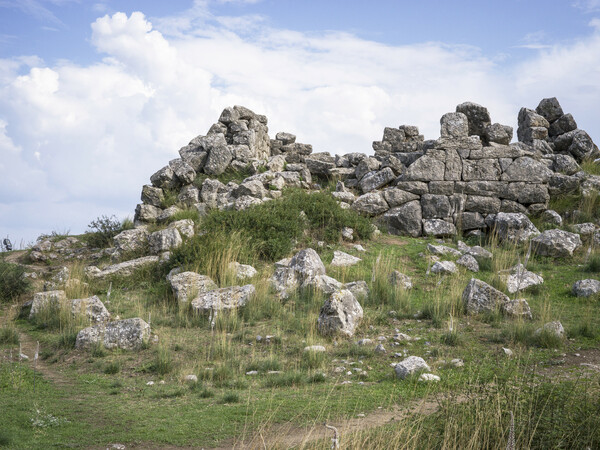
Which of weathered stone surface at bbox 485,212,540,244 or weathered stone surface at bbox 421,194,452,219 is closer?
weathered stone surface at bbox 485,212,540,244

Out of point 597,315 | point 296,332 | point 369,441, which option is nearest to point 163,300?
point 296,332

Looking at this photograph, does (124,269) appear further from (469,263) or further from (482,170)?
(482,170)

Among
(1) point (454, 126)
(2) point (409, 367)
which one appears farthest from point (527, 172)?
(2) point (409, 367)

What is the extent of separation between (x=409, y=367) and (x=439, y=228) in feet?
36.4

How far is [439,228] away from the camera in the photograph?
61.5 feet

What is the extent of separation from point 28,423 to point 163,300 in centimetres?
640

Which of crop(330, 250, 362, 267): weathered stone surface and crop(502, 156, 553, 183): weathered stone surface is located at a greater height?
crop(502, 156, 553, 183): weathered stone surface

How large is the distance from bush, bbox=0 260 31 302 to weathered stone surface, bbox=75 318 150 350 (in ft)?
17.4

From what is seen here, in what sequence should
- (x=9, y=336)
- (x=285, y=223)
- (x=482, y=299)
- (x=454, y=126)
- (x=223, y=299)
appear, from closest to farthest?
(x=9, y=336), (x=482, y=299), (x=223, y=299), (x=285, y=223), (x=454, y=126)

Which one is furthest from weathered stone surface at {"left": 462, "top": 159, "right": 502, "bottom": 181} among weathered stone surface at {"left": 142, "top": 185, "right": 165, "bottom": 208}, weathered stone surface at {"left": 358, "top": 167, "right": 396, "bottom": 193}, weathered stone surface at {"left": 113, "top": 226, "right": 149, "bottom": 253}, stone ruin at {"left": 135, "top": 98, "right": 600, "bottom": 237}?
weathered stone surface at {"left": 142, "top": 185, "right": 165, "bottom": 208}

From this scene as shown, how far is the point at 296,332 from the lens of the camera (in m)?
10.6

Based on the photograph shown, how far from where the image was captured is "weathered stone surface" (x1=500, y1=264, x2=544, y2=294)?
13.0 metres

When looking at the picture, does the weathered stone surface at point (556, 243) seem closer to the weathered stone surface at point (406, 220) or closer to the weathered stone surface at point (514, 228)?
the weathered stone surface at point (514, 228)

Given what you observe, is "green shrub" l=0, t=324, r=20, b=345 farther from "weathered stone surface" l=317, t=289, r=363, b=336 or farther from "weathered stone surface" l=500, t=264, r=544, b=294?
"weathered stone surface" l=500, t=264, r=544, b=294
